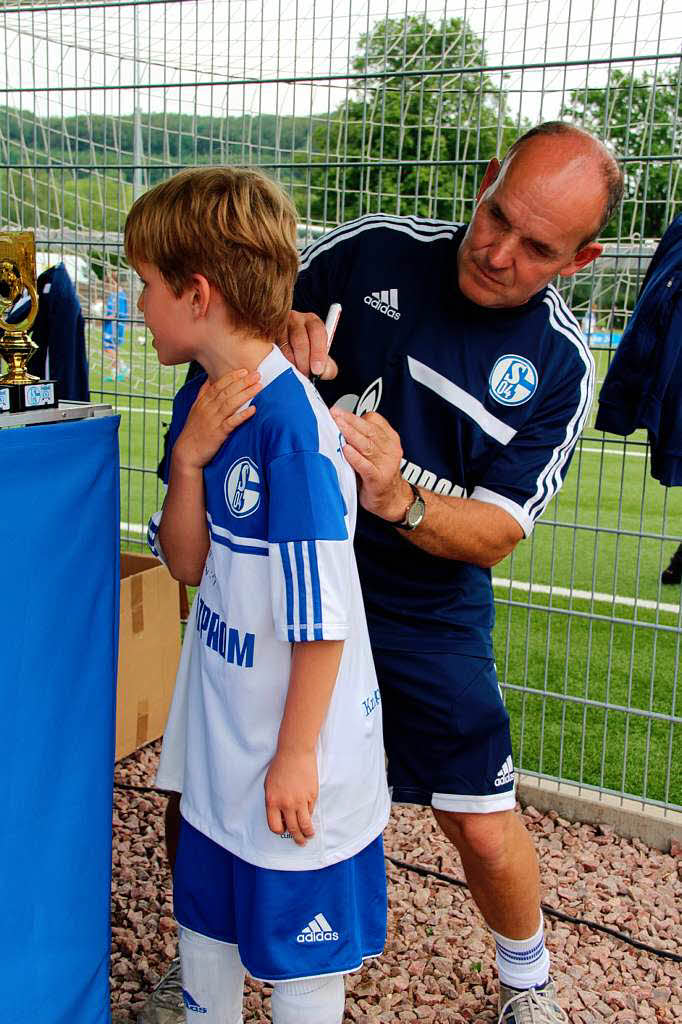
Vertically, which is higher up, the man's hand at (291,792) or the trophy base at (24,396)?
the trophy base at (24,396)

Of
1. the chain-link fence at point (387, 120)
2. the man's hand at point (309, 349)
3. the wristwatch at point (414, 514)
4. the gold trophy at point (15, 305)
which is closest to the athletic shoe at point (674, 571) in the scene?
the chain-link fence at point (387, 120)

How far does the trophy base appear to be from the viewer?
1.63 meters

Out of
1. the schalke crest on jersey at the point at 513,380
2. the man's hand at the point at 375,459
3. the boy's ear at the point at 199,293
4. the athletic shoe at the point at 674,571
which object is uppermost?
the boy's ear at the point at 199,293

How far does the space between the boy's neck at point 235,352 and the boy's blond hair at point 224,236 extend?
0.02m

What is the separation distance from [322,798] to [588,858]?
1.90 metres

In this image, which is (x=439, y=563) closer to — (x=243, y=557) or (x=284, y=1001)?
(x=243, y=557)

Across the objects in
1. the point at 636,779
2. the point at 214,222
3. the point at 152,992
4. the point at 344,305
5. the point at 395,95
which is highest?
the point at 395,95

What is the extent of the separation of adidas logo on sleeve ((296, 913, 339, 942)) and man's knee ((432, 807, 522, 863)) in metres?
0.62

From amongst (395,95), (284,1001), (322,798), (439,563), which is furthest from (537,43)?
(284,1001)

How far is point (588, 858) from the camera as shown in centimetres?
323

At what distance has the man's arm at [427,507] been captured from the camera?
5.96 feet

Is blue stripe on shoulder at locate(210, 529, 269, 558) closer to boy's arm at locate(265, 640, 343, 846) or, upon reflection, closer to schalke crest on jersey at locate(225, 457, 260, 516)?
schalke crest on jersey at locate(225, 457, 260, 516)

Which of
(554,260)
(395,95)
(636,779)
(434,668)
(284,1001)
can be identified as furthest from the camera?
(636,779)

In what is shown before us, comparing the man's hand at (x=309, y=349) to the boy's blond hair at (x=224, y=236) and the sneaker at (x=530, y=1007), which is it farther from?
the sneaker at (x=530, y=1007)
